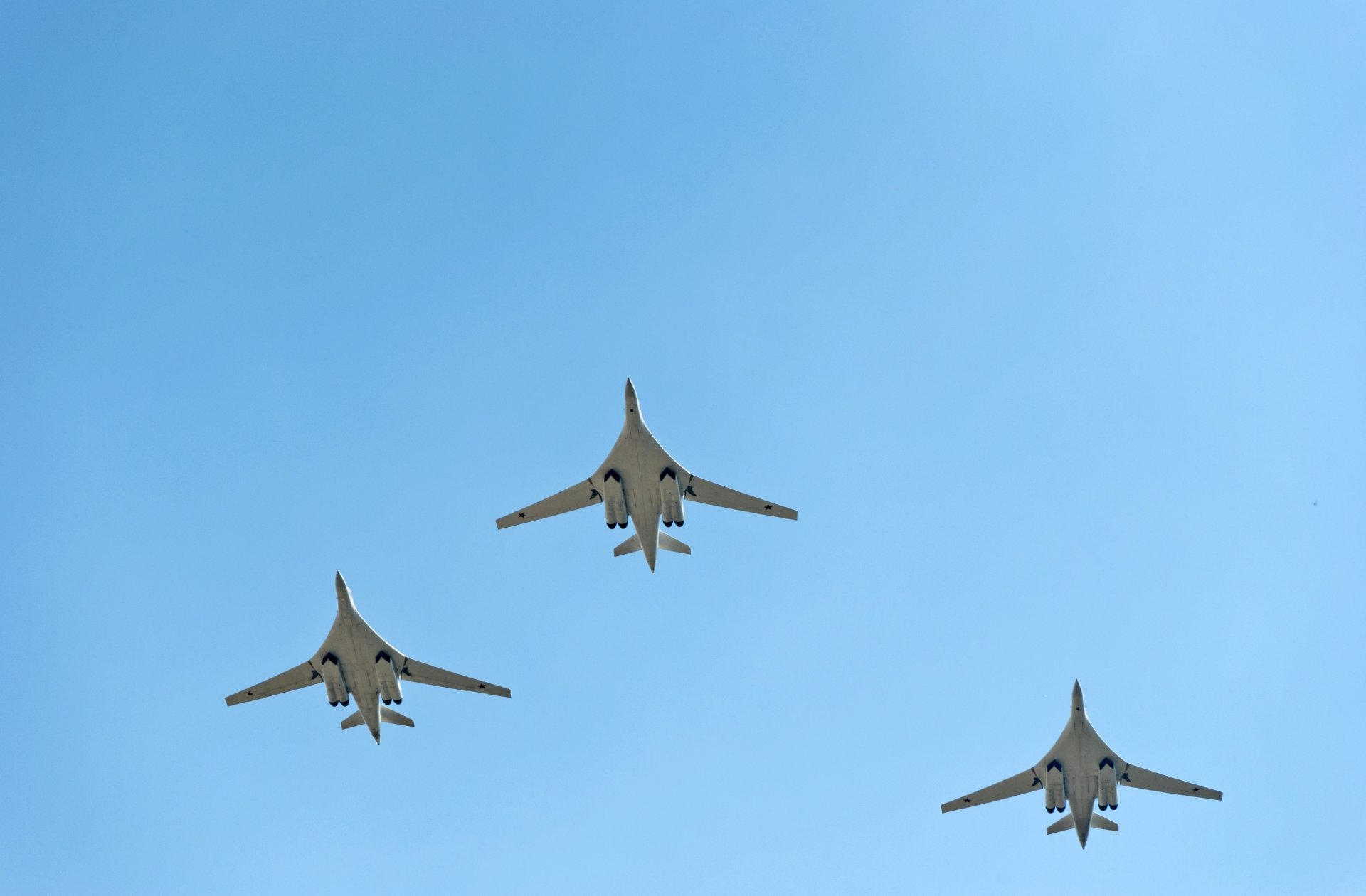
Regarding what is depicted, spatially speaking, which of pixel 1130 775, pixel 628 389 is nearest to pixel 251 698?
pixel 628 389

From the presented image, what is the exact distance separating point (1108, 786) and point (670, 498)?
25.3m

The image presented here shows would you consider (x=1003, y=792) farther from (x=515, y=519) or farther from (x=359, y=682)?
(x=359, y=682)

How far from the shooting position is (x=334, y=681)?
54.4 meters

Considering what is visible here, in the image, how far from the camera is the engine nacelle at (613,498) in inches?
2119

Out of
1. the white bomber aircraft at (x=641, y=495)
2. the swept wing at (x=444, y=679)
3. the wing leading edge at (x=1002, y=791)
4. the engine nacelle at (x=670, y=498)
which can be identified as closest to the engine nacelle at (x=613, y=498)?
the white bomber aircraft at (x=641, y=495)

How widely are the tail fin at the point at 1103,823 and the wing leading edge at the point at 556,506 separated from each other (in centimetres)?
2824

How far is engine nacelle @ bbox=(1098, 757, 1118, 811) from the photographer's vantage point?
56.7 meters

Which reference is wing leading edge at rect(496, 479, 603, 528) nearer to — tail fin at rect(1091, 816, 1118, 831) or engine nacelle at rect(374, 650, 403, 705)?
engine nacelle at rect(374, 650, 403, 705)

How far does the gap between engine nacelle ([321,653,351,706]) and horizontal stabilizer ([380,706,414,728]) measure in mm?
1935

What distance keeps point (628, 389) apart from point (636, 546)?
8.12 m

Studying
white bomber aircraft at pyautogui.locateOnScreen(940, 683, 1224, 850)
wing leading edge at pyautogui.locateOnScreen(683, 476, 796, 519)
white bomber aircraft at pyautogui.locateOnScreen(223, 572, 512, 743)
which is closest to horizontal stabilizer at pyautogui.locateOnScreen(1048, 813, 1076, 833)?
white bomber aircraft at pyautogui.locateOnScreen(940, 683, 1224, 850)

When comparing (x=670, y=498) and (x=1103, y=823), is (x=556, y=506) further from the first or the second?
(x=1103, y=823)

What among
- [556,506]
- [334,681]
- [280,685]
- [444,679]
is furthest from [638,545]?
[280,685]

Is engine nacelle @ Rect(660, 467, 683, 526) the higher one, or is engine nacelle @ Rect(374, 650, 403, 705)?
engine nacelle @ Rect(660, 467, 683, 526)
